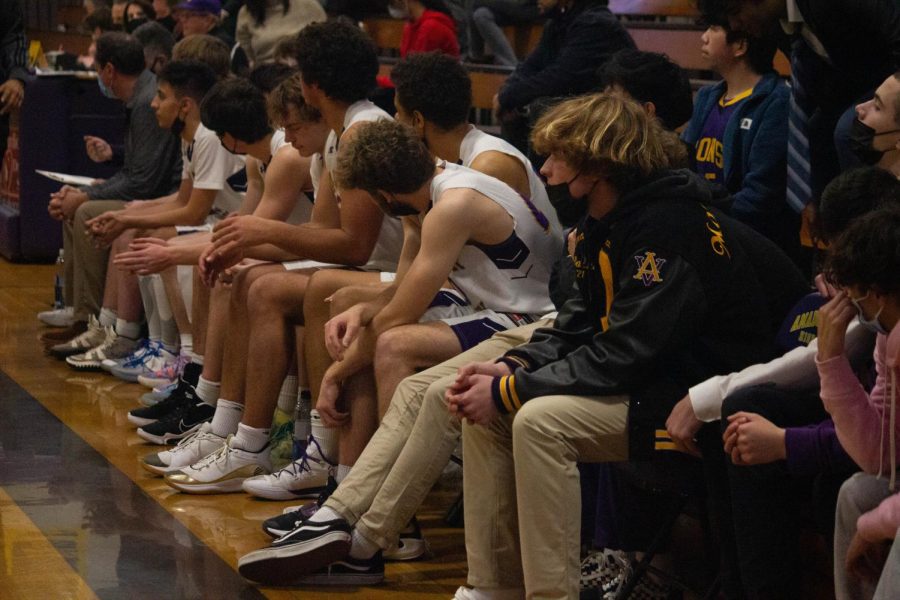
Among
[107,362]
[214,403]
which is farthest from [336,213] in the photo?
[107,362]

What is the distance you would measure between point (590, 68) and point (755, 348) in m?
2.01

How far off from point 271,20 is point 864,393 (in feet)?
16.1

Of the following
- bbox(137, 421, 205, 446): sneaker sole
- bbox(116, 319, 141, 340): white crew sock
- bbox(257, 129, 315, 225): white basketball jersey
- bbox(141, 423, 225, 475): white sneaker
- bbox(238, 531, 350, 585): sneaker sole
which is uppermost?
bbox(257, 129, 315, 225): white basketball jersey

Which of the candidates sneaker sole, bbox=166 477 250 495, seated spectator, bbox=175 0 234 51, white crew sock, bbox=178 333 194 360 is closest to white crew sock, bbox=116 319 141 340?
white crew sock, bbox=178 333 194 360

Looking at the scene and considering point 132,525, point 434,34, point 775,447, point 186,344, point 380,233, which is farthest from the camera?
point 434,34

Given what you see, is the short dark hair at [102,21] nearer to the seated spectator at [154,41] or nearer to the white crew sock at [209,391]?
the seated spectator at [154,41]

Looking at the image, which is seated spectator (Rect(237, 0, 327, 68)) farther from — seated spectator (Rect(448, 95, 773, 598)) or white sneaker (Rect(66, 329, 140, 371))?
seated spectator (Rect(448, 95, 773, 598))

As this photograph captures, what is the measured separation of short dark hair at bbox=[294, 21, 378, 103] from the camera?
13.8 ft

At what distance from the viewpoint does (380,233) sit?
4.21m

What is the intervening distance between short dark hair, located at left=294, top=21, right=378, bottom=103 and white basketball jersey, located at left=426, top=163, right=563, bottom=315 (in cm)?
71

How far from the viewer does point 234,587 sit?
334 centimetres

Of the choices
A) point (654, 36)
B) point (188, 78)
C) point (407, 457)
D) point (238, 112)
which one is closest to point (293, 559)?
point (407, 457)

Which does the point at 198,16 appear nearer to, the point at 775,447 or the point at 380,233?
the point at 380,233

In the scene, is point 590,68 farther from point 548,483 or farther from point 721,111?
point 548,483
